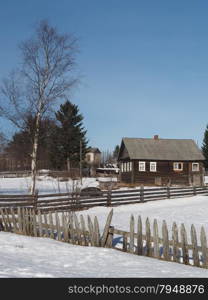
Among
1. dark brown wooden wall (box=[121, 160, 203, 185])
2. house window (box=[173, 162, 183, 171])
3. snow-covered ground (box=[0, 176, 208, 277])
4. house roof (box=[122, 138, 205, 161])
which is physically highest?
house roof (box=[122, 138, 205, 161])

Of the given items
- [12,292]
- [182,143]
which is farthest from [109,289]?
[182,143]

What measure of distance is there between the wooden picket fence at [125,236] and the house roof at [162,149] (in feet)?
98.7

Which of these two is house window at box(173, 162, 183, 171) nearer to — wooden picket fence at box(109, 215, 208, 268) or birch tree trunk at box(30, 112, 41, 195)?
birch tree trunk at box(30, 112, 41, 195)

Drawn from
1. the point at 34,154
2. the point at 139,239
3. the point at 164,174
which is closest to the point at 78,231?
the point at 139,239

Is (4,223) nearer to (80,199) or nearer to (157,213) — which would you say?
(80,199)

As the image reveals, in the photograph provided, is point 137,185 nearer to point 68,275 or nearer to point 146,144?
point 146,144

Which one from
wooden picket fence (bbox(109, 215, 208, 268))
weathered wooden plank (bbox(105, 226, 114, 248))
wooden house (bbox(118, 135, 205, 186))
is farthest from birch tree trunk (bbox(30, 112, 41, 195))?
wooden house (bbox(118, 135, 205, 186))

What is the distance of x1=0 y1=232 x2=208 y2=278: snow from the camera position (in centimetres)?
635

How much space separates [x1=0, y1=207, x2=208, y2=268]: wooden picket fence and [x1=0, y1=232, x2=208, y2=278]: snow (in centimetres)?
34

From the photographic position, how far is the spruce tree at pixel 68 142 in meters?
52.6

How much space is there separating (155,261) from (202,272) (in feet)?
4.43

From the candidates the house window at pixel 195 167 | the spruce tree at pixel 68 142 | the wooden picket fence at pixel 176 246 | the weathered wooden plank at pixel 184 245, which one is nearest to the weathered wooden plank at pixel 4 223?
the wooden picket fence at pixel 176 246

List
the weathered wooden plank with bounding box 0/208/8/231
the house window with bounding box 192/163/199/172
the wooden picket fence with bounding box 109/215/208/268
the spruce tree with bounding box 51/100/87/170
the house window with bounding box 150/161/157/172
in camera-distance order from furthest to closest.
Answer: the spruce tree with bounding box 51/100/87/170, the house window with bounding box 192/163/199/172, the house window with bounding box 150/161/157/172, the weathered wooden plank with bounding box 0/208/8/231, the wooden picket fence with bounding box 109/215/208/268

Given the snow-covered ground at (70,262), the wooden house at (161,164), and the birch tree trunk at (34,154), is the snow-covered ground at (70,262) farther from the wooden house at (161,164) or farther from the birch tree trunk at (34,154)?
the wooden house at (161,164)
